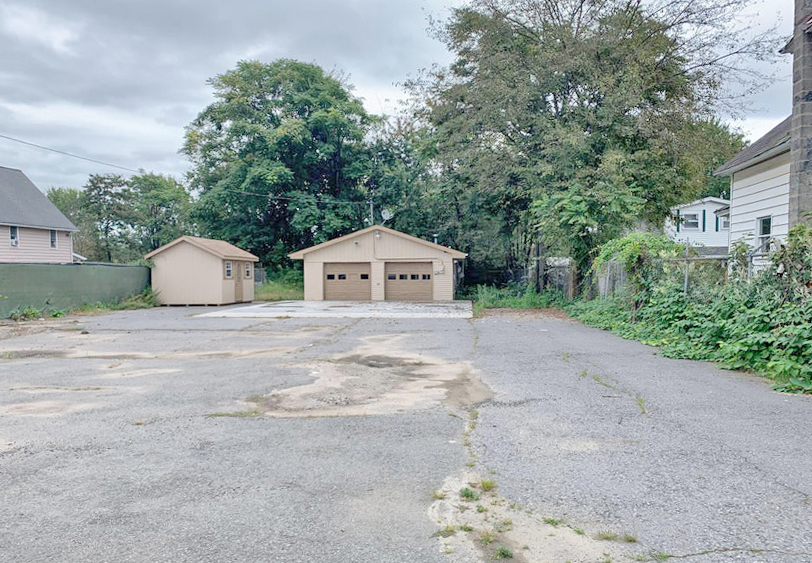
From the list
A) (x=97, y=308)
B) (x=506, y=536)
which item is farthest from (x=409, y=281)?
(x=506, y=536)

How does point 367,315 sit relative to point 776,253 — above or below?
below

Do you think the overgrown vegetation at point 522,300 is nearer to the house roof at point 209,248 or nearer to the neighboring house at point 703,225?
the house roof at point 209,248

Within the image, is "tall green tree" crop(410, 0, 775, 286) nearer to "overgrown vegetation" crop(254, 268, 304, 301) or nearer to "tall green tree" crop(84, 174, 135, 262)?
"overgrown vegetation" crop(254, 268, 304, 301)

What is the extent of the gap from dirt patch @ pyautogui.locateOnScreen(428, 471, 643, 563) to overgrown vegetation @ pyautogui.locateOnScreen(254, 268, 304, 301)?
24.8 m

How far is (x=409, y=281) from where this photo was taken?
81.8 ft

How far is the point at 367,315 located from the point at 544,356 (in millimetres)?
9187

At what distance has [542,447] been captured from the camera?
4.20 m

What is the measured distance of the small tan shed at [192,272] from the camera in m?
22.7

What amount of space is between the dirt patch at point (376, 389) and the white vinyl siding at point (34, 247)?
854 inches

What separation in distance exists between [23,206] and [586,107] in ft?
80.6

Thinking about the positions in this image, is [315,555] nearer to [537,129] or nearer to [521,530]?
[521,530]

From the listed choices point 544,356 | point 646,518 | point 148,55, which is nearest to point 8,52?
point 148,55

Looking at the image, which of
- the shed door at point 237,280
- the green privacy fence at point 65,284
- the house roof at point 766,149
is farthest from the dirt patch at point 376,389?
the shed door at point 237,280

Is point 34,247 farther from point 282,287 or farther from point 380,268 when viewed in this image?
point 380,268
